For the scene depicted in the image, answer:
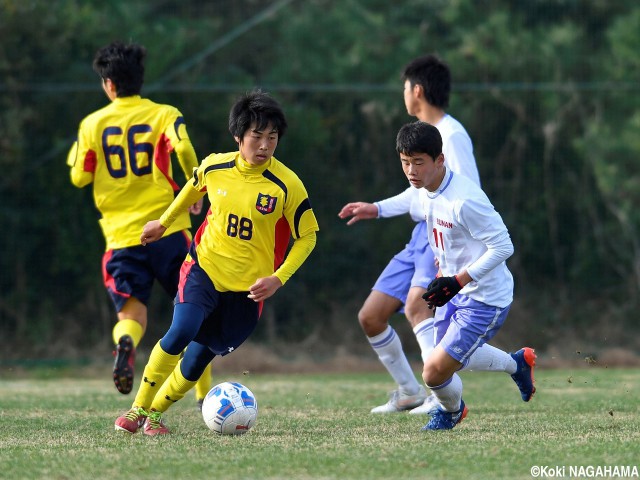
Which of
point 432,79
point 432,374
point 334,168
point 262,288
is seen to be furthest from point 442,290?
point 334,168

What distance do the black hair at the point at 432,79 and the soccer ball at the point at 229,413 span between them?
7.39 ft

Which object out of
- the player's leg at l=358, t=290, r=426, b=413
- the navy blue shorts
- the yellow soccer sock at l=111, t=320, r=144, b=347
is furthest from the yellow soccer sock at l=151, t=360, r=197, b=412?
the navy blue shorts

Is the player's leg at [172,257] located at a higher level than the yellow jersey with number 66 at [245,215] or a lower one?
lower

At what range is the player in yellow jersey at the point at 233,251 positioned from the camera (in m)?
5.48

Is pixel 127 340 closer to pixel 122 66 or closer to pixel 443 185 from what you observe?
pixel 122 66

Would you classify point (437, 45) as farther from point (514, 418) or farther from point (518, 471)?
point (518, 471)

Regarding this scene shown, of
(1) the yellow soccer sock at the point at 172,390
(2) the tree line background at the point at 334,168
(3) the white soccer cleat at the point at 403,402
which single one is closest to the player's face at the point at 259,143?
(1) the yellow soccer sock at the point at 172,390

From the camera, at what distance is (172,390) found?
5.56m

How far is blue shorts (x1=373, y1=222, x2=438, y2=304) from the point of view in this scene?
667 cm

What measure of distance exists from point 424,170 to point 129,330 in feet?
6.81

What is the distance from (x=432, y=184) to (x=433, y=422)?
1.18m

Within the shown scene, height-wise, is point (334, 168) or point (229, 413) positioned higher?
point (334, 168)

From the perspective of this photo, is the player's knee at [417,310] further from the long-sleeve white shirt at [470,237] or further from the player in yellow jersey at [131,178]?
the player in yellow jersey at [131,178]

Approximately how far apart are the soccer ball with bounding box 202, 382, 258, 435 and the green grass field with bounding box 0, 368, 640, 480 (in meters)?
0.06
